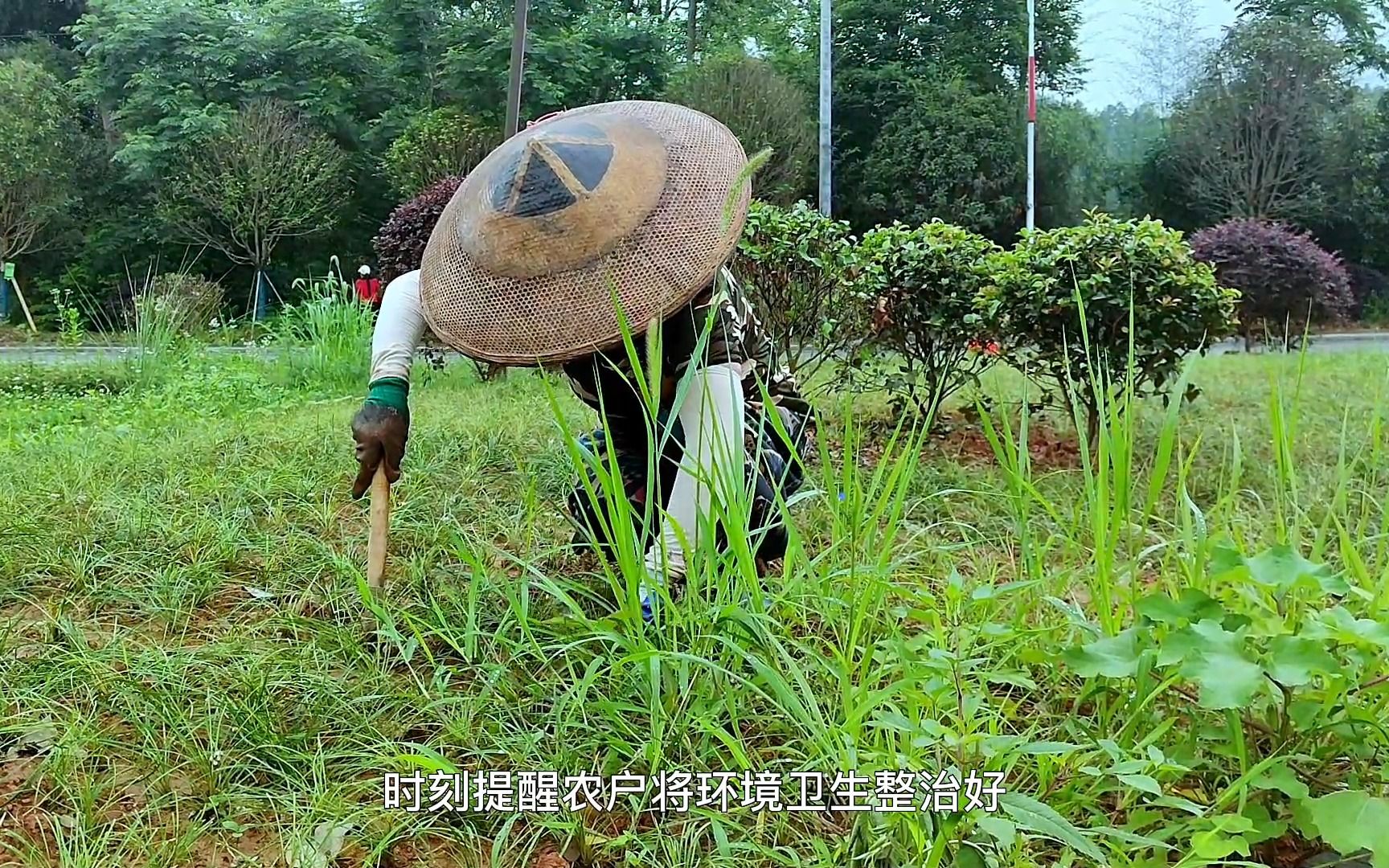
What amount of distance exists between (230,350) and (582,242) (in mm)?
6692

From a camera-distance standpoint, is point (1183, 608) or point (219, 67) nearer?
point (1183, 608)

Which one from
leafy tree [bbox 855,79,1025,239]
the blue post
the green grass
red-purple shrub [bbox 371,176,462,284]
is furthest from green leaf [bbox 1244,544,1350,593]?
the blue post

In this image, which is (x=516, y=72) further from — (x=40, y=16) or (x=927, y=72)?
(x=40, y=16)

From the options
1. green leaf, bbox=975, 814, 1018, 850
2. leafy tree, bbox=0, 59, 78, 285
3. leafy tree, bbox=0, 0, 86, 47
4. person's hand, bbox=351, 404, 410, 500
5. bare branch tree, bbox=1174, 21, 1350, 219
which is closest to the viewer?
green leaf, bbox=975, 814, 1018, 850

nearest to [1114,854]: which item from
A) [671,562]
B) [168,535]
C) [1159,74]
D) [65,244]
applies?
[671,562]

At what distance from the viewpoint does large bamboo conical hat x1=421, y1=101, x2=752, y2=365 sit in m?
1.48

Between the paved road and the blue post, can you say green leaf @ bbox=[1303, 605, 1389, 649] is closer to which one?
the paved road

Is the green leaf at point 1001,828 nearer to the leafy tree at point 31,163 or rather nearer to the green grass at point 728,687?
the green grass at point 728,687

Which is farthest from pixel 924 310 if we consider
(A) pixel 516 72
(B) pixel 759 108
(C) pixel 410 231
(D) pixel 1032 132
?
(D) pixel 1032 132

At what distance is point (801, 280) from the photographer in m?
3.49

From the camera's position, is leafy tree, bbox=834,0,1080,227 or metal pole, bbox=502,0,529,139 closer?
metal pole, bbox=502,0,529,139

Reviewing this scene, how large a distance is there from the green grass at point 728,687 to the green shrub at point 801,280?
56.8 inches

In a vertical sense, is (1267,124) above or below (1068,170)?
above

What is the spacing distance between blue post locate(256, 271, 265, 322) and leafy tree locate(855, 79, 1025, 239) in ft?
27.5
